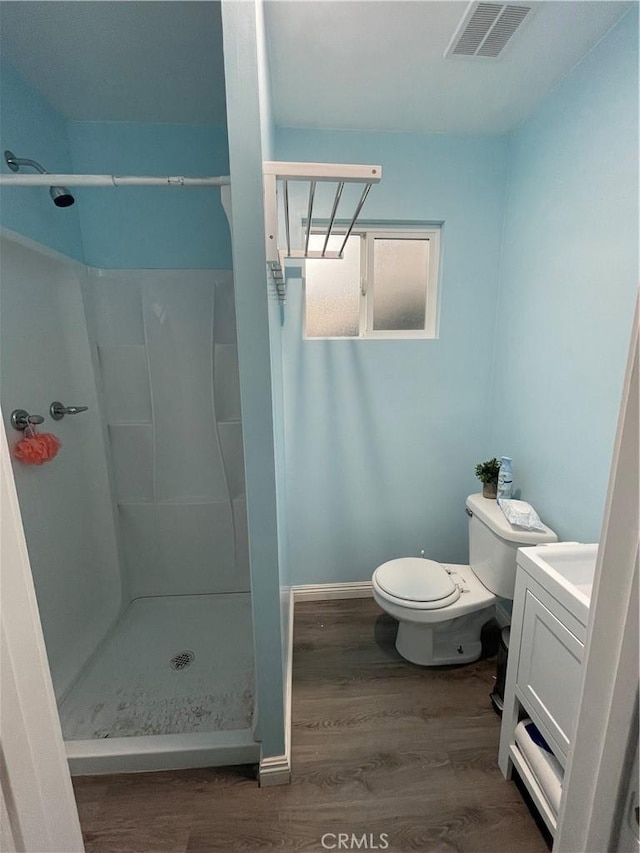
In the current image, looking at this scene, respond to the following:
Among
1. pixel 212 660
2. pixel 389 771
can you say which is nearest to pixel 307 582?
pixel 212 660

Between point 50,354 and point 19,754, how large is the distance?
5.48 feet

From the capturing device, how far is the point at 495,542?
1.54 metres

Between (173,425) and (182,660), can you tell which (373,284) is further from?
(182,660)

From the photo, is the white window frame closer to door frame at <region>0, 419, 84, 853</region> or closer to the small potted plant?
the small potted plant

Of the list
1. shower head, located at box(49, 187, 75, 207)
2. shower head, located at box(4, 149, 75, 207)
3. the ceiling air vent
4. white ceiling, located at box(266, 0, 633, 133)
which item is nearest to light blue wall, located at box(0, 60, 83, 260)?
shower head, located at box(4, 149, 75, 207)

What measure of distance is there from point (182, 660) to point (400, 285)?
7.11 feet

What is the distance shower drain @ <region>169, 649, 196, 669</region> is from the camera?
1650mm

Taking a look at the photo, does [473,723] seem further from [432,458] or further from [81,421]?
[81,421]

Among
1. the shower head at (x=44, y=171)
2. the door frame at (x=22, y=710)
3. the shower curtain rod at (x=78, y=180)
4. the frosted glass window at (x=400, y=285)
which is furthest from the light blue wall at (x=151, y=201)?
the door frame at (x=22, y=710)

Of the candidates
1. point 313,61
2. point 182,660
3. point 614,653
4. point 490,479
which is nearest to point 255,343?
point 614,653

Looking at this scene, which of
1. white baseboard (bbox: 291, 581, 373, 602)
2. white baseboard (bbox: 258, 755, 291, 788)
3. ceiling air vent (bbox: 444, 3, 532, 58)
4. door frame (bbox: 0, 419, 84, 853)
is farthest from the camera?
white baseboard (bbox: 291, 581, 373, 602)

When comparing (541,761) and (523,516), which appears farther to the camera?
(523,516)

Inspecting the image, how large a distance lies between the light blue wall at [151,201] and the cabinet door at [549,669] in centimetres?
192

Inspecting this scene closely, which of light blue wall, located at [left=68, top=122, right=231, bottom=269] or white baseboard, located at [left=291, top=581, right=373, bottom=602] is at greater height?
light blue wall, located at [left=68, top=122, right=231, bottom=269]
